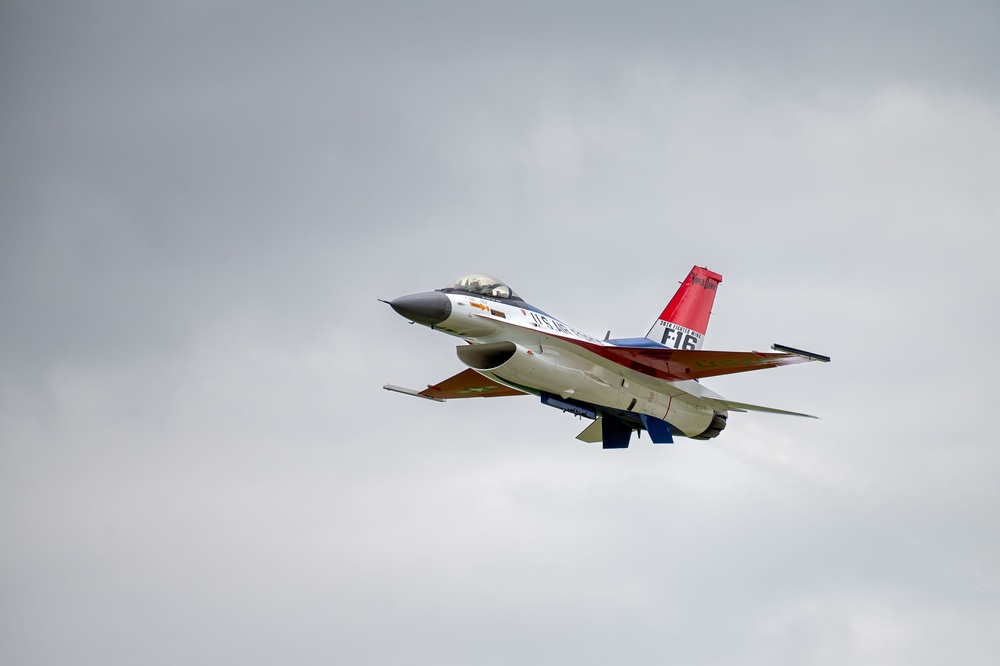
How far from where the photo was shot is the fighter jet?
36.3 m

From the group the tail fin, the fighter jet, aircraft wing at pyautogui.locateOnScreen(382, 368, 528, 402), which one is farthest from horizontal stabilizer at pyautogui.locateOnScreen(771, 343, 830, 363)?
aircraft wing at pyautogui.locateOnScreen(382, 368, 528, 402)

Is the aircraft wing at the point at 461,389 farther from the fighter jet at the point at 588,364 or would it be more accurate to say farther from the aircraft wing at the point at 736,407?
the aircraft wing at the point at 736,407

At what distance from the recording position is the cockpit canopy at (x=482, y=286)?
3688 centimetres

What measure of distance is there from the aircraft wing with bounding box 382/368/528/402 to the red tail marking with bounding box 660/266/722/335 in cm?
645

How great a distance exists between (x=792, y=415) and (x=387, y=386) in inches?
554

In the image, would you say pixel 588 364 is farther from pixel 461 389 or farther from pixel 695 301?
pixel 695 301

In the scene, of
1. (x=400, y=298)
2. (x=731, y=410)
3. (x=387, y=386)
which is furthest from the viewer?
(x=387, y=386)

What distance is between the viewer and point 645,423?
3984 cm

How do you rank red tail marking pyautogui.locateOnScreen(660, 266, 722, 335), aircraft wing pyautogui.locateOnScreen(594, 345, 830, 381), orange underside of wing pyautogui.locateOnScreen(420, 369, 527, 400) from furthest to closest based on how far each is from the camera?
1. red tail marking pyautogui.locateOnScreen(660, 266, 722, 335)
2. orange underside of wing pyautogui.locateOnScreen(420, 369, 527, 400)
3. aircraft wing pyautogui.locateOnScreen(594, 345, 830, 381)

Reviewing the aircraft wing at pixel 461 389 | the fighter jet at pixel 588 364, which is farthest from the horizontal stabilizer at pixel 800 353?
the aircraft wing at pixel 461 389

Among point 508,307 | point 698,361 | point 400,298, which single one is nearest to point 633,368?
point 698,361

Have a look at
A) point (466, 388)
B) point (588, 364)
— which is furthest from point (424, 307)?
point (466, 388)

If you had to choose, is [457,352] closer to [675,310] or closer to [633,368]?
[633,368]

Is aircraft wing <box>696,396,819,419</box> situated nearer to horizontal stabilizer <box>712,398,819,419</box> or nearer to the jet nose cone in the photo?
horizontal stabilizer <box>712,398,819,419</box>
